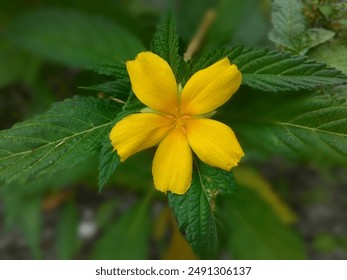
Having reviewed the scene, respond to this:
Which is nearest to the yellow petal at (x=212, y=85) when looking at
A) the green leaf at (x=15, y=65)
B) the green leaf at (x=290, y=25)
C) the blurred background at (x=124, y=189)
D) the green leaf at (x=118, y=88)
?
the green leaf at (x=118, y=88)

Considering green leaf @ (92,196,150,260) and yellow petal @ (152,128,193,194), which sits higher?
yellow petal @ (152,128,193,194)

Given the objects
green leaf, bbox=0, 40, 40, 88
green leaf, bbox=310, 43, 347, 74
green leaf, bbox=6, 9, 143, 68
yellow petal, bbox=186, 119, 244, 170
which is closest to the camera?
yellow petal, bbox=186, 119, 244, 170

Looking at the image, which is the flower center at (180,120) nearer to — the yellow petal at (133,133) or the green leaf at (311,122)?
the yellow petal at (133,133)

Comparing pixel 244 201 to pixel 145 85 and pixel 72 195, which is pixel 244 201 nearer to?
pixel 72 195

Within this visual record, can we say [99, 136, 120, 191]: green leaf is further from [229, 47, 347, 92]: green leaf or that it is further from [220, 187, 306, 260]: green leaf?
[220, 187, 306, 260]: green leaf

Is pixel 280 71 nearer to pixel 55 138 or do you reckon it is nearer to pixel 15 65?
pixel 55 138

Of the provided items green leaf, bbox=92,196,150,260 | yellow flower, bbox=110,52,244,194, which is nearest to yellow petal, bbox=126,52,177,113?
yellow flower, bbox=110,52,244,194
